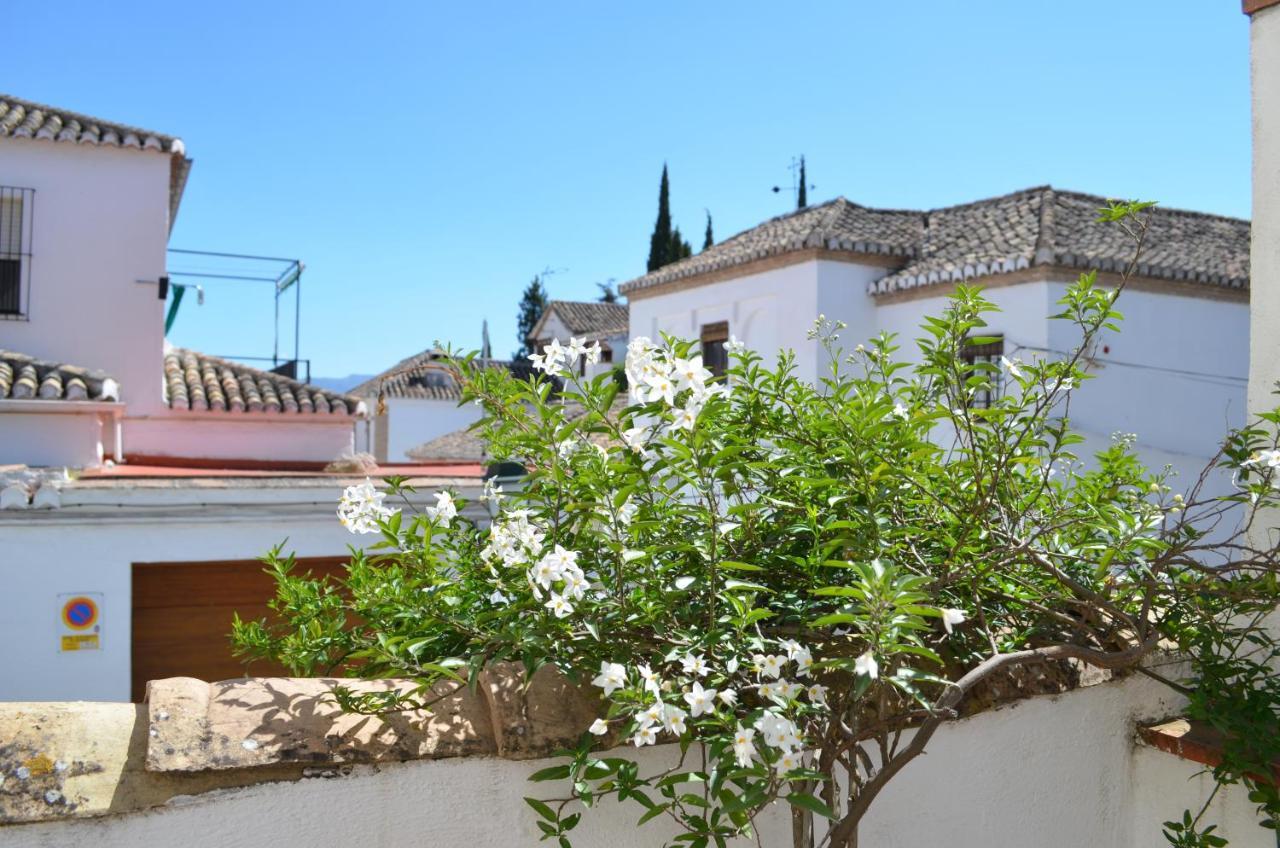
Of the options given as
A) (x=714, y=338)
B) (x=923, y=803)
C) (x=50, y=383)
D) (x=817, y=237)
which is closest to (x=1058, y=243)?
(x=817, y=237)

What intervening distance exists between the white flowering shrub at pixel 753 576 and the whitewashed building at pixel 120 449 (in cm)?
585

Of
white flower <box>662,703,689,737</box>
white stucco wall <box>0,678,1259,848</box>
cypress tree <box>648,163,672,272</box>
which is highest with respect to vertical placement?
cypress tree <box>648,163,672,272</box>

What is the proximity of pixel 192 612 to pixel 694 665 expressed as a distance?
7287 millimetres

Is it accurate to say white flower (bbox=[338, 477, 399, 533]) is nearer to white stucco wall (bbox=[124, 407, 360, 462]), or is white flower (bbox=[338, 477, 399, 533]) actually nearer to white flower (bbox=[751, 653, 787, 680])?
white flower (bbox=[751, 653, 787, 680])

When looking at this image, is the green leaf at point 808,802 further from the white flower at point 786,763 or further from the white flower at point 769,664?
the white flower at point 769,664

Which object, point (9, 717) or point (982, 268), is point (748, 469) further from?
point (982, 268)

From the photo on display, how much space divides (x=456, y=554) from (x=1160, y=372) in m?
15.9

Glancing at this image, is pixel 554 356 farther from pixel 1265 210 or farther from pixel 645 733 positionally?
pixel 1265 210

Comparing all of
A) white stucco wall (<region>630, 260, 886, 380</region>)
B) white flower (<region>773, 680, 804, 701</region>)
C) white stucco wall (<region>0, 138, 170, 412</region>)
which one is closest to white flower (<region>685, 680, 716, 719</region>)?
white flower (<region>773, 680, 804, 701</region>)

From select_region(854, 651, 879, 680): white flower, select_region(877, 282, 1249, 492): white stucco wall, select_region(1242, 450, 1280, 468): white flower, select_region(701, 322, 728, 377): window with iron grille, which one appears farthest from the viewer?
select_region(701, 322, 728, 377): window with iron grille

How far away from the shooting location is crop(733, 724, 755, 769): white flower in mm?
1661

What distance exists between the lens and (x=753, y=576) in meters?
2.12

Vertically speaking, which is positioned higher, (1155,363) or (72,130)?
(72,130)

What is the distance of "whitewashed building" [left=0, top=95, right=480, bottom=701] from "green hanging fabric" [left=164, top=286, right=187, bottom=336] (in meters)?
0.46
